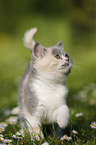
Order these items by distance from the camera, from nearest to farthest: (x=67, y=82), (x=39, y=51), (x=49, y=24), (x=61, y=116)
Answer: (x=61, y=116)
(x=39, y=51)
(x=67, y=82)
(x=49, y=24)

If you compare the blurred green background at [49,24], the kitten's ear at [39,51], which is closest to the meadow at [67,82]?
the blurred green background at [49,24]

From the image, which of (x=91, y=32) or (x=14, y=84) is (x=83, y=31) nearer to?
(x=91, y=32)

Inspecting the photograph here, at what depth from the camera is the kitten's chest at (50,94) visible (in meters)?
2.00

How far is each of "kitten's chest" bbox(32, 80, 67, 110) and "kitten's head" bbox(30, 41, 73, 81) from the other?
95mm

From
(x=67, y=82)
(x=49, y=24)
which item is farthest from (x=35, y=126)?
(x=49, y=24)

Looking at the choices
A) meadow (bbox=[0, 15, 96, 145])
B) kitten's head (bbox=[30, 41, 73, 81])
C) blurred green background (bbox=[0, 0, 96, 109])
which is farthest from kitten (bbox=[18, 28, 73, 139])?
blurred green background (bbox=[0, 0, 96, 109])

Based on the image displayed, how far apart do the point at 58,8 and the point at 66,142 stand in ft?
33.4

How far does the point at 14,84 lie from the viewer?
5.37 metres

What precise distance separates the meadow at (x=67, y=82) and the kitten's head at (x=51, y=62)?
0.18 m

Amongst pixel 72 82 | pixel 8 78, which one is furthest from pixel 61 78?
pixel 8 78

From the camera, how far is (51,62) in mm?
1981

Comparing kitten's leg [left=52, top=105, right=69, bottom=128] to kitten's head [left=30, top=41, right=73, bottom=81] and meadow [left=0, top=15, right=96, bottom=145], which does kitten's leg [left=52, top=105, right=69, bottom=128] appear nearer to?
meadow [left=0, top=15, right=96, bottom=145]

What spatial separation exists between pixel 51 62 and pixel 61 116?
0.46 metres

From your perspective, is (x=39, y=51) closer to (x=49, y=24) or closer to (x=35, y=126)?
(x=35, y=126)
